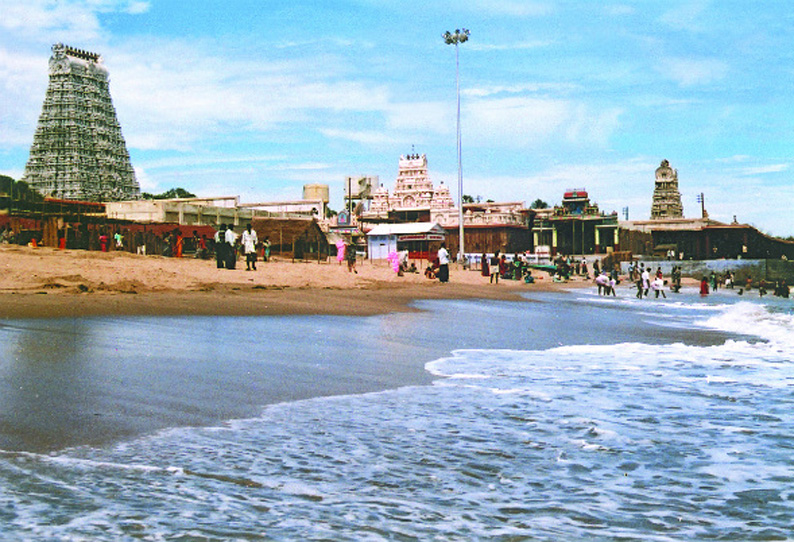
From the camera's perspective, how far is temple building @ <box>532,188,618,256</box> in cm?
6191

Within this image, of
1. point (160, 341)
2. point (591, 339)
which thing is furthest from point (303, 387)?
point (591, 339)

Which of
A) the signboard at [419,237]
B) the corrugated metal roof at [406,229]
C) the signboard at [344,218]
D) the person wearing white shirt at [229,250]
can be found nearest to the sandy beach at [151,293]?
the person wearing white shirt at [229,250]

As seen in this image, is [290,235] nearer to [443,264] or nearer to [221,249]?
[443,264]

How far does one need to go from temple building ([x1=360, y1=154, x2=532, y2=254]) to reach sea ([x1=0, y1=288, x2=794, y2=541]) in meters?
50.4

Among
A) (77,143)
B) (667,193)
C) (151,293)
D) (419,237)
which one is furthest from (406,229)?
(667,193)

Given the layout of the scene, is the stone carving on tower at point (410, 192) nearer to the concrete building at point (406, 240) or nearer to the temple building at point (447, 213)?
the temple building at point (447, 213)

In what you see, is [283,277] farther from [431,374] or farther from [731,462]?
[731,462]

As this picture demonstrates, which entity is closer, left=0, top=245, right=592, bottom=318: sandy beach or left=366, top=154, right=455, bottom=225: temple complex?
left=0, top=245, right=592, bottom=318: sandy beach

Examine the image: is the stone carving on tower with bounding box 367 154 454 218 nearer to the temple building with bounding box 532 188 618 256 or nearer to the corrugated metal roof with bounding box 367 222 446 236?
the temple building with bounding box 532 188 618 256

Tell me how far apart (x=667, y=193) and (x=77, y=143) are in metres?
73.1

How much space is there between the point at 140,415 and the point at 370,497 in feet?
6.48

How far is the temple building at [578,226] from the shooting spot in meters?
61.9

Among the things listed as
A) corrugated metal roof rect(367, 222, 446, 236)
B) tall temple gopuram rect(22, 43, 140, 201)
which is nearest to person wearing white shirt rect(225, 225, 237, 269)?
corrugated metal roof rect(367, 222, 446, 236)

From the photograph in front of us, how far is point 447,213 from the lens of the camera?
208 ft
